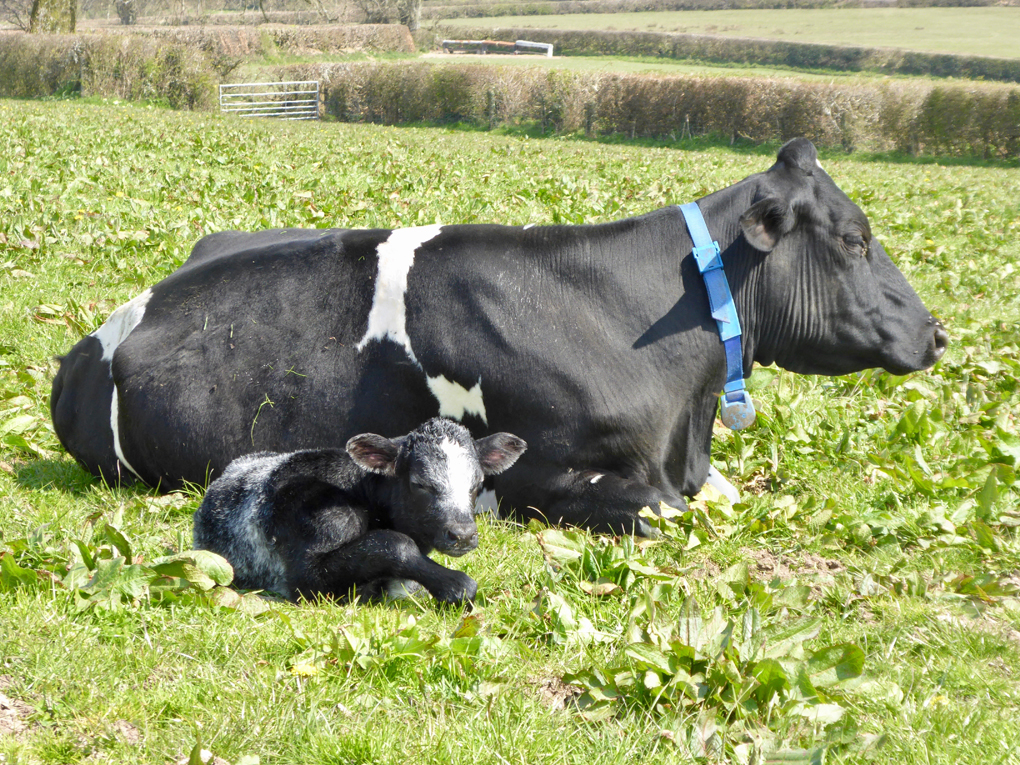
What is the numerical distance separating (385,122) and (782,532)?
115 feet

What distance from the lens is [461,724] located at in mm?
2910

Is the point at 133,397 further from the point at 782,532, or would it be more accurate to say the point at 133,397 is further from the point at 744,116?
the point at 744,116

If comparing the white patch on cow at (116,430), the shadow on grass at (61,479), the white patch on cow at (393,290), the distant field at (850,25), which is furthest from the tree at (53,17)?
the distant field at (850,25)

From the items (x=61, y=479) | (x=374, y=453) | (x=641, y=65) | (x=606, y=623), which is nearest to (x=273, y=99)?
(x=641, y=65)

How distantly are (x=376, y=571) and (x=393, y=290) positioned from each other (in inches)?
62.5

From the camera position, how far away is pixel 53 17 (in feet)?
125

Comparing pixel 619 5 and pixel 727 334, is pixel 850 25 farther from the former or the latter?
pixel 727 334

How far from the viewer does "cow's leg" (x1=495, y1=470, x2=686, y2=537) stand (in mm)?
4430

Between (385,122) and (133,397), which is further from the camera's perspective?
(385,122)

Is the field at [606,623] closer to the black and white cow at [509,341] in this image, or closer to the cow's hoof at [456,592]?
the cow's hoof at [456,592]

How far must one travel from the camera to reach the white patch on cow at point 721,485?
4992 mm

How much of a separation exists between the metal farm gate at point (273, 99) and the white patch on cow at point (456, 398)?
34.0 meters

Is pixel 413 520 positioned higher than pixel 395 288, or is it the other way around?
pixel 395 288

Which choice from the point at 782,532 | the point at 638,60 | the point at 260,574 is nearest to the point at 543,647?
the point at 260,574
